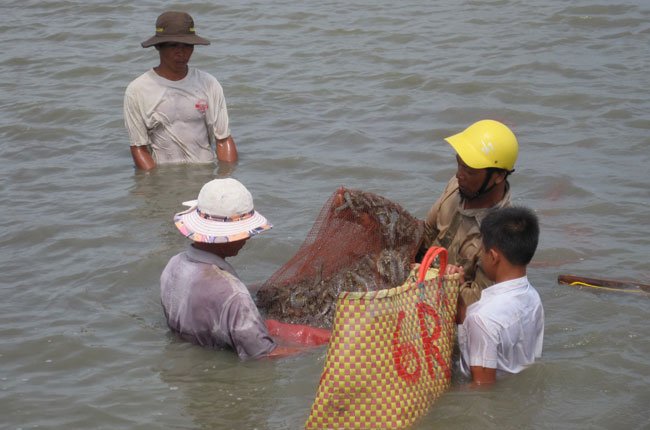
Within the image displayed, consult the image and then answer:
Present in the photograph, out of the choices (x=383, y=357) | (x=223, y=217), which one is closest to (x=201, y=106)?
(x=223, y=217)

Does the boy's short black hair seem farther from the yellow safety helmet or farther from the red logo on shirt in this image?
the red logo on shirt

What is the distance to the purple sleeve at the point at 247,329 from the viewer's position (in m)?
4.62

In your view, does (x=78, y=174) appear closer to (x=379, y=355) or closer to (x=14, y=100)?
(x=14, y=100)

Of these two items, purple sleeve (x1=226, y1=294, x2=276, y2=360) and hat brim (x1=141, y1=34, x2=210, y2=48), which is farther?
hat brim (x1=141, y1=34, x2=210, y2=48)

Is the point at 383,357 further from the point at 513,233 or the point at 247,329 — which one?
the point at 247,329

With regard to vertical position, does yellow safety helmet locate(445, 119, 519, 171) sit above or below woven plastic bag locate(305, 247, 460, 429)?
above

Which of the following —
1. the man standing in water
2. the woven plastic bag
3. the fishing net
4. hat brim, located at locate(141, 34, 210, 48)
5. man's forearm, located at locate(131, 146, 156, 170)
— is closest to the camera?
the woven plastic bag

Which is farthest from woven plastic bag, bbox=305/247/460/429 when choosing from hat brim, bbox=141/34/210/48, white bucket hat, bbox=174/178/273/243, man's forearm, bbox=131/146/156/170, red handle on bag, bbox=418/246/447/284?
man's forearm, bbox=131/146/156/170

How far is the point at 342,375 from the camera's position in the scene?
12.9 feet

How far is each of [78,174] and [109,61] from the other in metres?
3.85

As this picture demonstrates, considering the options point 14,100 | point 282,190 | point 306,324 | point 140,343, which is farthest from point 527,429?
point 14,100

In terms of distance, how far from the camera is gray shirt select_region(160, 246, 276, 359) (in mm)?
4637

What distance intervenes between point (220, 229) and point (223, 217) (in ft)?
0.21

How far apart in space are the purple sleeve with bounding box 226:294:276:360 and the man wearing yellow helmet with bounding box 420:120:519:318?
0.98m
